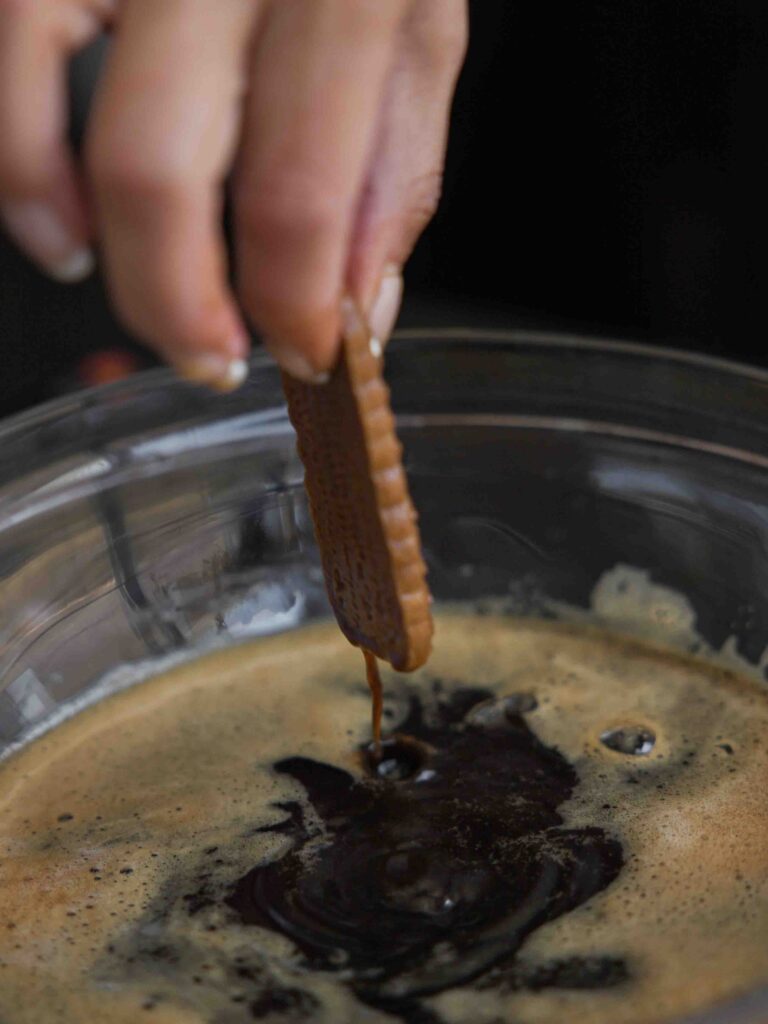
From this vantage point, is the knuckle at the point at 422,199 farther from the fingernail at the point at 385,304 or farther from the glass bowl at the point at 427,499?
the glass bowl at the point at 427,499

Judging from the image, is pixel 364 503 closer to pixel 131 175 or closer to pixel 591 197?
pixel 131 175

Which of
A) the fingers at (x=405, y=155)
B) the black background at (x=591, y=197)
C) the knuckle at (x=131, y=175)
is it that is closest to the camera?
the knuckle at (x=131, y=175)

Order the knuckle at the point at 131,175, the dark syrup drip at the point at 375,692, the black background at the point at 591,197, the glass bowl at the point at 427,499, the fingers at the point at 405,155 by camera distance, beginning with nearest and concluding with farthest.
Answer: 1. the knuckle at the point at 131,175
2. the fingers at the point at 405,155
3. the dark syrup drip at the point at 375,692
4. the glass bowl at the point at 427,499
5. the black background at the point at 591,197

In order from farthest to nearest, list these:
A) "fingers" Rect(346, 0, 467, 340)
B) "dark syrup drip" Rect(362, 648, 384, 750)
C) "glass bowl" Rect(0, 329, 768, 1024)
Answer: "glass bowl" Rect(0, 329, 768, 1024), "dark syrup drip" Rect(362, 648, 384, 750), "fingers" Rect(346, 0, 467, 340)

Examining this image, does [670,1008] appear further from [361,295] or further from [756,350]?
[756,350]

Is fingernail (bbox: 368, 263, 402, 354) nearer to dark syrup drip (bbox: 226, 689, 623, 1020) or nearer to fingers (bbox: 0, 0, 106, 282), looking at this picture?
fingers (bbox: 0, 0, 106, 282)

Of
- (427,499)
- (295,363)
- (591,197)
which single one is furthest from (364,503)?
(591,197)

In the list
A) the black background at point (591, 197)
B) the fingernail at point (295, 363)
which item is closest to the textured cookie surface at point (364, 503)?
the fingernail at point (295, 363)

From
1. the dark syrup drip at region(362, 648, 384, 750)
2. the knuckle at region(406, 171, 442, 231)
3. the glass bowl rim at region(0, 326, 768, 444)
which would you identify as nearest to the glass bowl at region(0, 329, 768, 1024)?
the glass bowl rim at region(0, 326, 768, 444)
